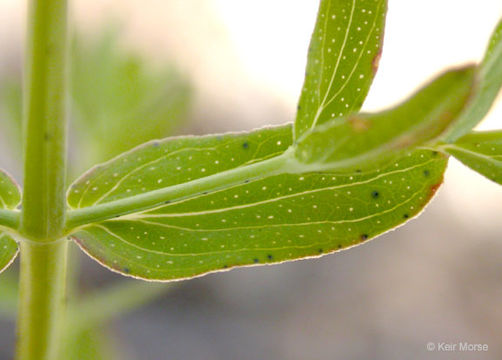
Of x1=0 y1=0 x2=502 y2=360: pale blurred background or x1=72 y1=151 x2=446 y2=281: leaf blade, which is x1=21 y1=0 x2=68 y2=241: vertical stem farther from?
x1=0 y1=0 x2=502 y2=360: pale blurred background

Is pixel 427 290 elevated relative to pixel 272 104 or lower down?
lower down

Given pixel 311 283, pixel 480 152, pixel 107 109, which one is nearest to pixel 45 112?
pixel 480 152

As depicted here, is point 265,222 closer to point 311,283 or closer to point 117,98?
point 117,98

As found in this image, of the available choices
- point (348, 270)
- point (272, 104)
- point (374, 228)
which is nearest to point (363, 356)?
point (348, 270)

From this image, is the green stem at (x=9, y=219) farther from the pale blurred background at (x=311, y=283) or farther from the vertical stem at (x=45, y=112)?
the pale blurred background at (x=311, y=283)

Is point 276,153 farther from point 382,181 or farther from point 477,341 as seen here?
point 477,341

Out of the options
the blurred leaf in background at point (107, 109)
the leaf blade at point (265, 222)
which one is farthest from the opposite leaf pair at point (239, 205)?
the blurred leaf in background at point (107, 109)
